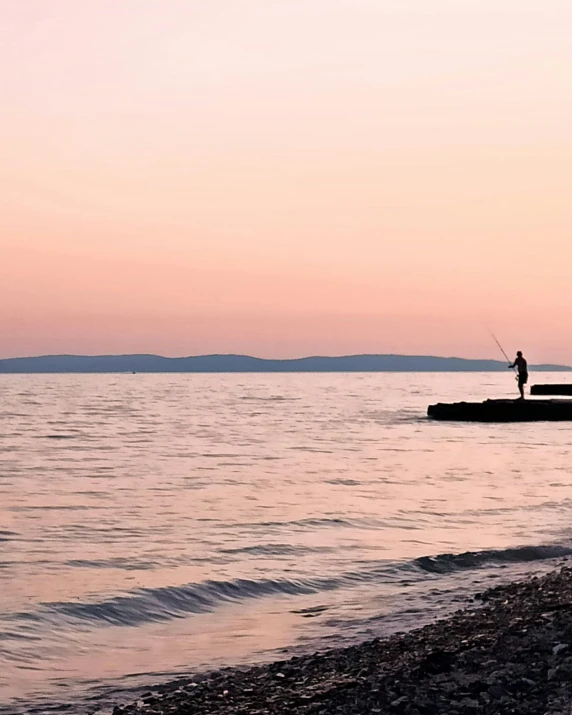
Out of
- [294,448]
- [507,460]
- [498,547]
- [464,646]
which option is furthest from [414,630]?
[294,448]

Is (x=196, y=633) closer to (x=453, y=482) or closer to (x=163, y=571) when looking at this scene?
(x=163, y=571)

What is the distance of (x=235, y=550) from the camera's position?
14859 mm

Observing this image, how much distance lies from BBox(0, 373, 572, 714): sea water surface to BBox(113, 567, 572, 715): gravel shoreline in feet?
2.62

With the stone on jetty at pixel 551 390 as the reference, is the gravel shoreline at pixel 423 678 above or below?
below

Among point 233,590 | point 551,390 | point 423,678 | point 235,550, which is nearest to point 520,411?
point 551,390

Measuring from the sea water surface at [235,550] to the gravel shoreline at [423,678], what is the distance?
31.4 inches

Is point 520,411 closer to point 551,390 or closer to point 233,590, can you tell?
point 551,390

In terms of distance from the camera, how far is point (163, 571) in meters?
13.3

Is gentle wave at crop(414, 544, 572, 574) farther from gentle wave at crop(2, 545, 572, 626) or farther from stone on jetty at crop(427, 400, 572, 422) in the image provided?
stone on jetty at crop(427, 400, 572, 422)

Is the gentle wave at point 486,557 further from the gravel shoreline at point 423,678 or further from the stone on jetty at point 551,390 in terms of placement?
the stone on jetty at point 551,390

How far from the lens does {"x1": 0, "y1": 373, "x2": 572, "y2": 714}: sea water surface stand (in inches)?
380

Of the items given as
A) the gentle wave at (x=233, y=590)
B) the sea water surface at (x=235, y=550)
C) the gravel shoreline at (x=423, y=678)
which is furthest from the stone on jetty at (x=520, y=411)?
the gravel shoreline at (x=423, y=678)

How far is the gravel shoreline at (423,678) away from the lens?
616 cm

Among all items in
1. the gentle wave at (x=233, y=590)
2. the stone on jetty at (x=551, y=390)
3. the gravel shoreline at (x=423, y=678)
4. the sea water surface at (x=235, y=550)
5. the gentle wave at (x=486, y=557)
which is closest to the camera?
the gravel shoreline at (x=423, y=678)
